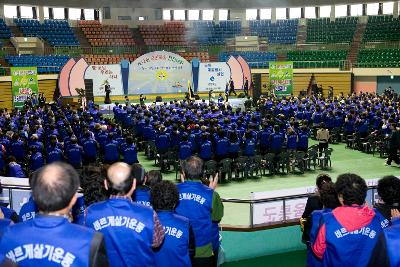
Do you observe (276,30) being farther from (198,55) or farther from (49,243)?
(49,243)

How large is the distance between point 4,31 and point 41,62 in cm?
575

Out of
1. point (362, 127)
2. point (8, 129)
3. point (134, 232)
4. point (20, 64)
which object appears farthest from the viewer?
point (20, 64)

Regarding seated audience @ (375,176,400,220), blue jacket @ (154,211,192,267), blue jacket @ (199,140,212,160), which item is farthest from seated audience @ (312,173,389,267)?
blue jacket @ (199,140,212,160)

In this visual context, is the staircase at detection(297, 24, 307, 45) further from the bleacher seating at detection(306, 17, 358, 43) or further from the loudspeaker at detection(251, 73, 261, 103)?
the loudspeaker at detection(251, 73, 261, 103)

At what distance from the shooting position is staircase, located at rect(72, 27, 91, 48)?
40.9m

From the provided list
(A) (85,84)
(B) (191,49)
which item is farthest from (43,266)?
(B) (191,49)

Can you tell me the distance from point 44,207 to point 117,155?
11.6 metres

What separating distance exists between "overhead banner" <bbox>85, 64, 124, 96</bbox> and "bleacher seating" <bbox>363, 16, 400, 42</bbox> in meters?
22.0

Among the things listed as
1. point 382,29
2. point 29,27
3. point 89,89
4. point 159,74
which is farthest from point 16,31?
point 382,29

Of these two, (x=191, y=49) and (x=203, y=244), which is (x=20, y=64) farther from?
(x=203, y=244)

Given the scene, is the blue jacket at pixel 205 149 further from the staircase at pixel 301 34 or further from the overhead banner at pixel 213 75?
the staircase at pixel 301 34

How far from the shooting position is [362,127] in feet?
60.4

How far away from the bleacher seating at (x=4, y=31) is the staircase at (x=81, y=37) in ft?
19.4

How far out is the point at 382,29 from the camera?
4041cm
